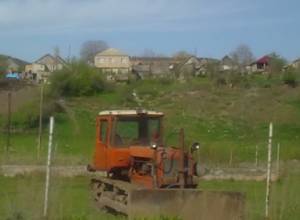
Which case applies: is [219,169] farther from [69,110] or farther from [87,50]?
[87,50]

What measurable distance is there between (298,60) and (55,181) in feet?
324

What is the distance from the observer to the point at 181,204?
49.6 feet

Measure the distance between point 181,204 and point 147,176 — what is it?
8.56 feet

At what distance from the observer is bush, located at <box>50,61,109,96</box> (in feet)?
255

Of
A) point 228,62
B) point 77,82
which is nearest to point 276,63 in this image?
point 228,62

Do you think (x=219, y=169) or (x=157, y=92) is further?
(x=157, y=92)

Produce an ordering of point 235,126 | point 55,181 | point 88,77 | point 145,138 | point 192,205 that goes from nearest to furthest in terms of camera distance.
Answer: point 192,205
point 55,181
point 145,138
point 235,126
point 88,77

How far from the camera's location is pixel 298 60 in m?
112

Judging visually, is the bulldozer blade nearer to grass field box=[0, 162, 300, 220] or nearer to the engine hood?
grass field box=[0, 162, 300, 220]

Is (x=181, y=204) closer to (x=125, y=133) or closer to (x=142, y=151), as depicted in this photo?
(x=142, y=151)

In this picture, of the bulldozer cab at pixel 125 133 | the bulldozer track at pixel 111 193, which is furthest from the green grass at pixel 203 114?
the bulldozer cab at pixel 125 133

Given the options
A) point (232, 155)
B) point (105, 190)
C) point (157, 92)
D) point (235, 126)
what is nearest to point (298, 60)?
point (157, 92)

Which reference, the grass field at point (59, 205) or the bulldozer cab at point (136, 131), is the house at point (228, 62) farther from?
the bulldozer cab at point (136, 131)

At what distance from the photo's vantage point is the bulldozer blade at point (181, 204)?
49.3 feet
